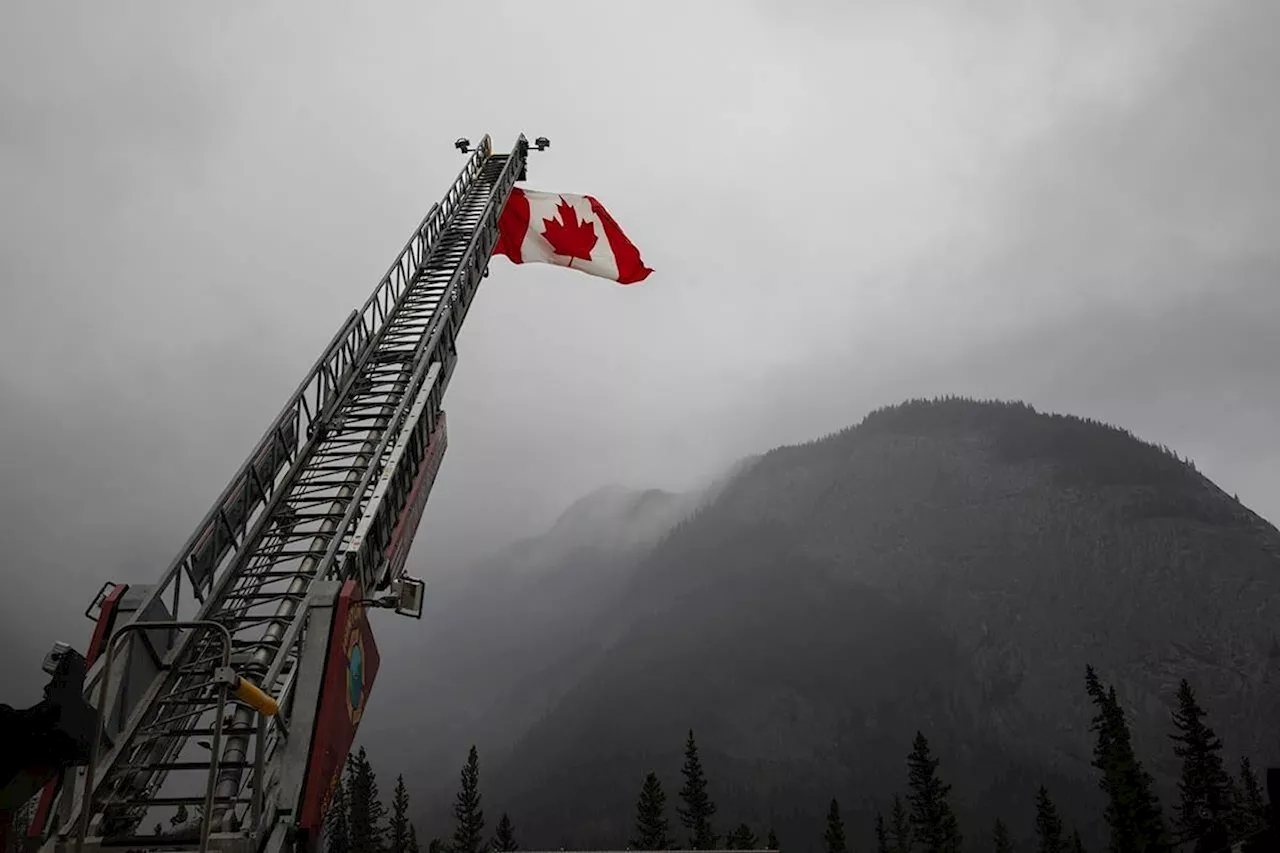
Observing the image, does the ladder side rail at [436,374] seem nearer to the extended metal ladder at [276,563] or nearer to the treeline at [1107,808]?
the extended metal ladder at [276,563]

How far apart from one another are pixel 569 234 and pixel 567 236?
0.27 feet

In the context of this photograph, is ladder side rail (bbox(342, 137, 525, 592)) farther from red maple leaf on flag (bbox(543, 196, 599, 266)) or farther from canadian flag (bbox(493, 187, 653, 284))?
red maple leaf on flag (bbox(543, 196, 599, 266))

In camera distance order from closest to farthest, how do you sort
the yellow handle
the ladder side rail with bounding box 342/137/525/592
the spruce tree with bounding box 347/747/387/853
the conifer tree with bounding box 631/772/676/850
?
1. the yellow handle
2. the ladder side rail with bounding box 342/137/525/592
3. the conifer tree with bounding box 631/772/676/850
4. the spruce tree with bounding box 347/747/387/853

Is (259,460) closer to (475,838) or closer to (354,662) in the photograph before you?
(354,662)

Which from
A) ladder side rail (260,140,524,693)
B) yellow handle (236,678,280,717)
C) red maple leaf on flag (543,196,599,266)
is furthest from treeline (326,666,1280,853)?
yellow handle (236,678,280,717)

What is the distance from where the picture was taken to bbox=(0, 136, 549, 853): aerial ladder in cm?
840

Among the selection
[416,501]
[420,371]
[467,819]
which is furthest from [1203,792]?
[416,501]

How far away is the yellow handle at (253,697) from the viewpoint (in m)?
7.29

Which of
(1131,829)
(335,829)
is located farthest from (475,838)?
(1131,829)

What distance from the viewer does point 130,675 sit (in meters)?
9.90

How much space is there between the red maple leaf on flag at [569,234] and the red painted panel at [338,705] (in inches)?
577

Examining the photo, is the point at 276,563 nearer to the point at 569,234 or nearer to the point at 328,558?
the point at 328,558

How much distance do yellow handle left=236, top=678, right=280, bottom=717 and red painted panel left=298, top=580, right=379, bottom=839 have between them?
197 cm

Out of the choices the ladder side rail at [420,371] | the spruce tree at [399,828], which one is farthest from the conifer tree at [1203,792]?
the spruce tree at [399,828]
